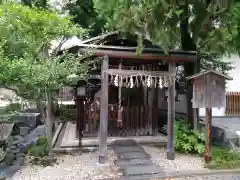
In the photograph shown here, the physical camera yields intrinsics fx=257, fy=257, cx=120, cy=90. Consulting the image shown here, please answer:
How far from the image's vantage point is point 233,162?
7.38 meters

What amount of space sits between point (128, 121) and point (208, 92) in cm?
391

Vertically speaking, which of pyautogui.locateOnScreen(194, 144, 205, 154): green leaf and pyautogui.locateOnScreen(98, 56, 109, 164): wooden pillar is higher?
pyautogui.locateOnScreen(98, 56, 109, 164): wooden pillar

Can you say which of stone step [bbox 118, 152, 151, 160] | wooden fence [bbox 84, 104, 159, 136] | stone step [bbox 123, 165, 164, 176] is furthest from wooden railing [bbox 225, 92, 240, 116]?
stone step [bbox 123, 165, 164, 176]

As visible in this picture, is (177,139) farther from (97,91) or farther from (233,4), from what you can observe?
(97,91)

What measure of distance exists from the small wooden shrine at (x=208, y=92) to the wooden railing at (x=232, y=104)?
361 inches

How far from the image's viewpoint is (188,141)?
27.4ft

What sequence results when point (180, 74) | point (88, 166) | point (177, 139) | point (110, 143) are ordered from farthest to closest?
point (180, 74), point (110, 143), point (177, 139), point (88, 166)

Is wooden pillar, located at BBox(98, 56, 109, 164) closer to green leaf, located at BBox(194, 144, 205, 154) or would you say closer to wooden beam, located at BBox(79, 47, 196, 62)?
wooden beam, located at BBox(79, 47, 196, 62)

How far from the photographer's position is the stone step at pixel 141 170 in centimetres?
666

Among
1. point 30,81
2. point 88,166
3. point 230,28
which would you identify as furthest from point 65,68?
point 230,28

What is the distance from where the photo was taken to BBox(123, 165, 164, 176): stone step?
6.66 m

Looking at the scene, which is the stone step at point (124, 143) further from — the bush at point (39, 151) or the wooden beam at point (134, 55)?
the wooden beam at point (134, 55)

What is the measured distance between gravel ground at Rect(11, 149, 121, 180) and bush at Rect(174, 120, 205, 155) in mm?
2201

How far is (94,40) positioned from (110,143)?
370 centimetres
